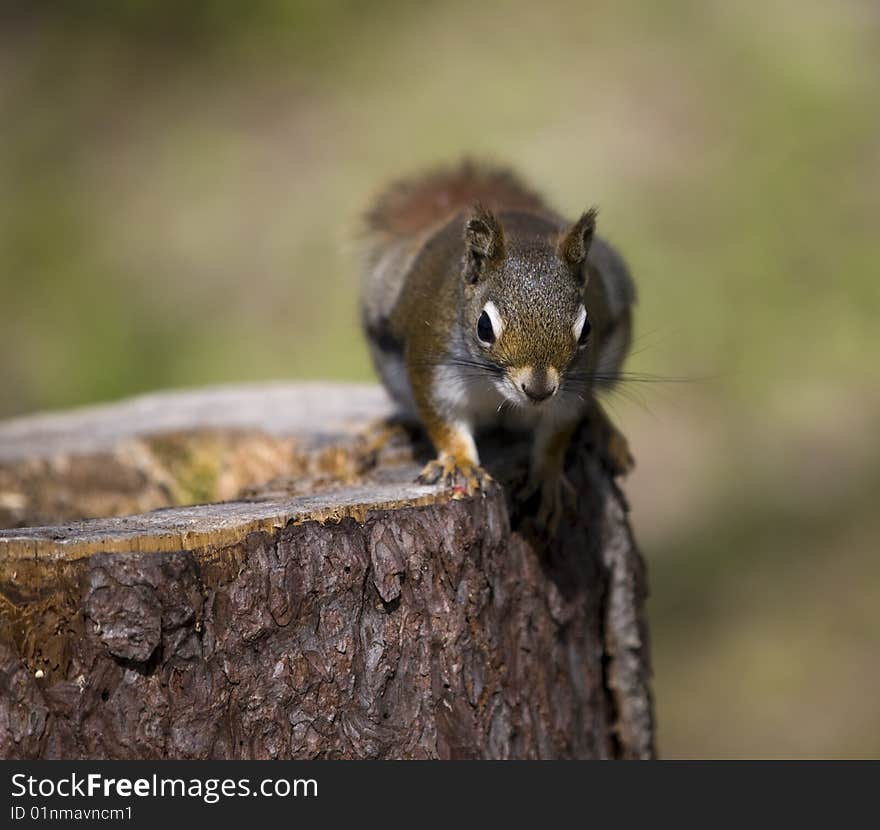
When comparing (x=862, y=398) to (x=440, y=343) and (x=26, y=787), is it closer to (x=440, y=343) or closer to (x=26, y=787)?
(x=440, y=343)

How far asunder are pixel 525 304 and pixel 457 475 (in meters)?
0.33

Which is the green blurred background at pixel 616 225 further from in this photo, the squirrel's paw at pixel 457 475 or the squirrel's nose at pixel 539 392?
the squirrel's nose at pixel 539 392

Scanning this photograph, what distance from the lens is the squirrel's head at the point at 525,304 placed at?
1.99m

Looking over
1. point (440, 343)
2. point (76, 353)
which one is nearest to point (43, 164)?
point (76, 353)

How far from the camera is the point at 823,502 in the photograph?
442cm

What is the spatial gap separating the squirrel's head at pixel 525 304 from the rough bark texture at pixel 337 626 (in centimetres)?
23

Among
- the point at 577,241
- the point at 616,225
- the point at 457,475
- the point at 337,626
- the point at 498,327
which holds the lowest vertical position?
the point at 337,626

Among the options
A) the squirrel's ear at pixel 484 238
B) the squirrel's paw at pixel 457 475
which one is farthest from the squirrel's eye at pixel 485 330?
the squirrel's paw at pixel 457 475

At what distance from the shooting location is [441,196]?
9.93ft

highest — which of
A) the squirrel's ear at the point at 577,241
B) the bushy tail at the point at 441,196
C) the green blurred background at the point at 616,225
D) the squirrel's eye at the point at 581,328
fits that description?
the green blurred background at the point at 616,225

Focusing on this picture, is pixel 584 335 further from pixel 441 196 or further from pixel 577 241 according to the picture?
pixel 441 196

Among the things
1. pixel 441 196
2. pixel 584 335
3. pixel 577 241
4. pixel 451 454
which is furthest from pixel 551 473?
pixel 441 196

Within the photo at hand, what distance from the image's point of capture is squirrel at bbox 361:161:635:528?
202cm

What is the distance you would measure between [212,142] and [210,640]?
181 inches
